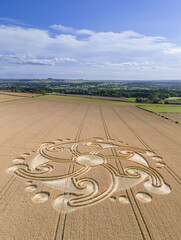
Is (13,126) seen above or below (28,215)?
above

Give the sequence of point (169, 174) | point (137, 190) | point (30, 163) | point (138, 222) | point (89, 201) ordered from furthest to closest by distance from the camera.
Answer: point (30, 163), point (169, 174), point (137, 190), point (89, 201), point (138, 222)

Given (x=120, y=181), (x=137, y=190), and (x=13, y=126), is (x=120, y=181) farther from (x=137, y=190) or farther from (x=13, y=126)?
(x=13, y=126)

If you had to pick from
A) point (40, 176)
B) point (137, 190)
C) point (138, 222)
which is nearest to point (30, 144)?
point (40, 176)

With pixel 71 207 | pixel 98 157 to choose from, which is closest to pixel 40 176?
pixel 71 207

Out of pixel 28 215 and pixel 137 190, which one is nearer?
pixel 28 215

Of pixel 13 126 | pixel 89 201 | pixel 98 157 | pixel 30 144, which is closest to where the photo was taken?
pixel 89 201

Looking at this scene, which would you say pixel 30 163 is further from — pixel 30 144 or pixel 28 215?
pixel 28 215
